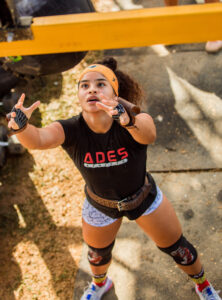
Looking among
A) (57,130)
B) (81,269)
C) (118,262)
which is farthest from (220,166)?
(57,130)

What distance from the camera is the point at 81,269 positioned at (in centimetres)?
323

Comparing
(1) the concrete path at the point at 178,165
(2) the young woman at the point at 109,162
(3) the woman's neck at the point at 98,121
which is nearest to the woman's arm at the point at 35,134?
(2) the young woman at the point at 109,162

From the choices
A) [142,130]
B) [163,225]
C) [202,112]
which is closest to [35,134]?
[142,130]

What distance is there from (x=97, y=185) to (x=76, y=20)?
1142mm

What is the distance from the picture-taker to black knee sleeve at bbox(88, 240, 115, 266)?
2542mm

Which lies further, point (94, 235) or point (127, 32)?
point (94, 235)

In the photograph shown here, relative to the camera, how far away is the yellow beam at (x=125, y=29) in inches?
59.4

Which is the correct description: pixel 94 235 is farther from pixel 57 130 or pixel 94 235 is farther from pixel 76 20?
pixel 76 20

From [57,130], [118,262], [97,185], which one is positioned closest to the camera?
[57,130]

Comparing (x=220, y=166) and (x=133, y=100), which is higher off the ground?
(x=133, y=100)

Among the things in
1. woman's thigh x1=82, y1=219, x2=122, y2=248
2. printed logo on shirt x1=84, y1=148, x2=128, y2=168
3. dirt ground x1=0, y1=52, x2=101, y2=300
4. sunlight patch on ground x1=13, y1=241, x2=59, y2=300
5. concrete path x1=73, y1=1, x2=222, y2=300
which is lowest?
sunlight patch on ground x1=13, y1=241, x2=59, y2=300

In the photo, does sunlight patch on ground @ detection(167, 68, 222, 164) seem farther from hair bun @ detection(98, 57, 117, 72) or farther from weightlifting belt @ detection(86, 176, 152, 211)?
hair bun @ detection(98, 57, 117, 72)

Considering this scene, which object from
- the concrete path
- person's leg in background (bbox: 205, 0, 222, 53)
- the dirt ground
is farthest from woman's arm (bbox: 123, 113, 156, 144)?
person's leg in background (bbox: 205, 0, 222, 53)

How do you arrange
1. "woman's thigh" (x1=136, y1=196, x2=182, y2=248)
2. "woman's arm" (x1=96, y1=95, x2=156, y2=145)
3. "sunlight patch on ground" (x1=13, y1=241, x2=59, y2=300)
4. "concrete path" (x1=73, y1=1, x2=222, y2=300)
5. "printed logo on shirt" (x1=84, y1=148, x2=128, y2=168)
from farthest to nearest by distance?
"sunlight patch on ground" (x1=13, y1=241, x2=59, y2=300), "concrete path" (x1=73, y1=1, x2=222, y2=300), "woman's thigh" (x1=136, y1=196, x2=182, y2=248), "printed logo on shirt" (x1=84, y1=148, x2=128, y2=168), "woman's arm" (x1=96, y1=95, x2=156, y2=145)
